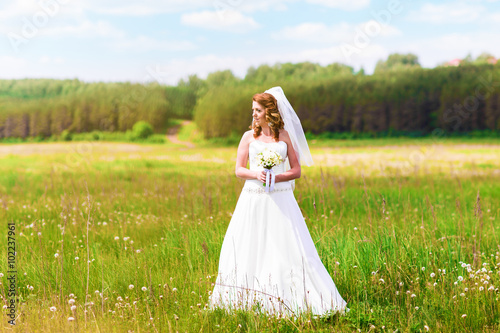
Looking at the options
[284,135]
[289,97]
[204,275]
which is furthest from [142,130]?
[284,135]

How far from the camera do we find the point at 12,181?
15.6 metres

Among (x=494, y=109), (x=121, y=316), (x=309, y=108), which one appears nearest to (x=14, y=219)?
(x=121, y=316)

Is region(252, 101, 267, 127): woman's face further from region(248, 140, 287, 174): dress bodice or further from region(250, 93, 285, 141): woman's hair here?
region(248, 140, 287, 174): dress bodice

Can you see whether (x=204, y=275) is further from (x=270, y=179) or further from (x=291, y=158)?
(x=291, y=158)

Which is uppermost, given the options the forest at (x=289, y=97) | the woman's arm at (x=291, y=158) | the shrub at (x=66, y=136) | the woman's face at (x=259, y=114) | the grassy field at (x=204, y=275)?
the forest at (x=289, y=97)

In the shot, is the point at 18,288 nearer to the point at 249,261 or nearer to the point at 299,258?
the point at 249,261

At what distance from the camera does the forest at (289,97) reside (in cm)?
4244

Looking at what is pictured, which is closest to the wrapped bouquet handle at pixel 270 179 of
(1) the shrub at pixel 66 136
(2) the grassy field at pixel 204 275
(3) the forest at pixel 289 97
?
(2) the grassy field at pixel 204 275

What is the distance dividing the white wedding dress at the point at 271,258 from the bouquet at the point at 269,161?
0.15m

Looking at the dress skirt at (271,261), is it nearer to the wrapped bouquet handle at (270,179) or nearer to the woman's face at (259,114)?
the wrapped bouquet handle at (270,179)

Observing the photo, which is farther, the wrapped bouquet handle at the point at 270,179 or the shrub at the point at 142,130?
the shrub at the point at 142,130

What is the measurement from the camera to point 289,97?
43.7m

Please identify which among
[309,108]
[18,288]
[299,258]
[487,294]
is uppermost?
[309,108]

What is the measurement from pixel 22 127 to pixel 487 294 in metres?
44.7
